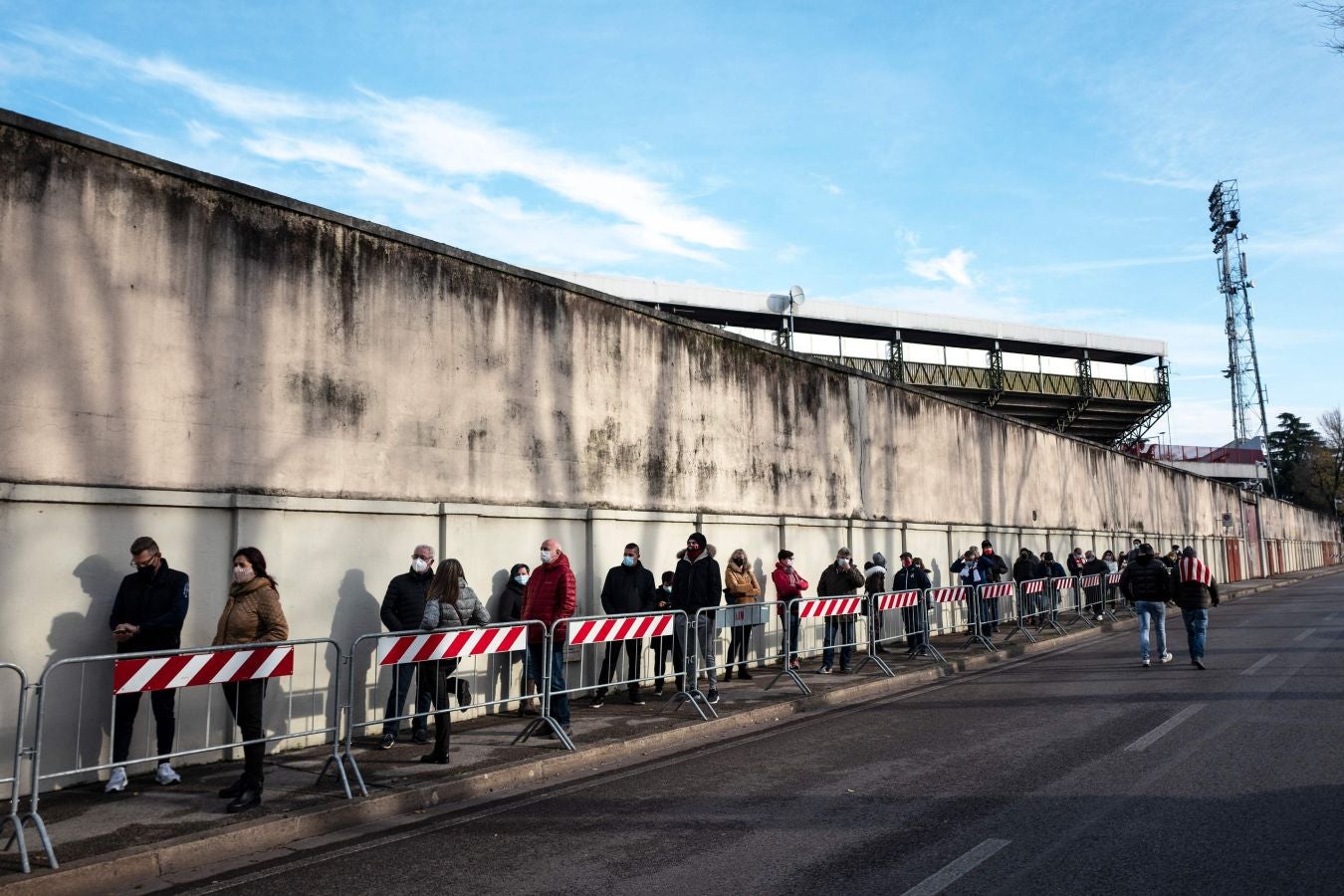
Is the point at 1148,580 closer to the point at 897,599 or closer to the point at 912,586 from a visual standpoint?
the point at 897,599

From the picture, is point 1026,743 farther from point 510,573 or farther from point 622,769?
point 510,573

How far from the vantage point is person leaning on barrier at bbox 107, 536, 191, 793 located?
24.6 feet

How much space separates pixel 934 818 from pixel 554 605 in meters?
4.57

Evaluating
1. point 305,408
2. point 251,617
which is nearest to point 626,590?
point 305,408

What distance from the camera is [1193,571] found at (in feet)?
45.5

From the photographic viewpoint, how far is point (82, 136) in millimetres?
8008

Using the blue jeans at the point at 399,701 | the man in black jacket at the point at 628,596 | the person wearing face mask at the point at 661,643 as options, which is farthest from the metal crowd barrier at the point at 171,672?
the person wearing face mask at the point at 661,643

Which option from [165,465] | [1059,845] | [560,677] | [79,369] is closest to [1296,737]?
[1059,845]

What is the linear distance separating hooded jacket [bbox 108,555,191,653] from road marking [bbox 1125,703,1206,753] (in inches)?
305

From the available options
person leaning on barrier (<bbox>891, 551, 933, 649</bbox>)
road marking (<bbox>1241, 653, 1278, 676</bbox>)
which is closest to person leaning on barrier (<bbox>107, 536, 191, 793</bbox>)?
person leaning on barrier (<bbox>891, 551, 933, 649</bbox>)

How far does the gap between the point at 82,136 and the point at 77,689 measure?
4.47m

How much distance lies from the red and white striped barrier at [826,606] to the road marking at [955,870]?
274 inches

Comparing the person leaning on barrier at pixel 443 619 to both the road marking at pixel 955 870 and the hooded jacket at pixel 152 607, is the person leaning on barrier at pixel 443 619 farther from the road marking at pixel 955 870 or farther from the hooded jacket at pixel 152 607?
the road marking at pixel 955 870

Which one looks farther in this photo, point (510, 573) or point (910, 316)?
point (910, 316)
